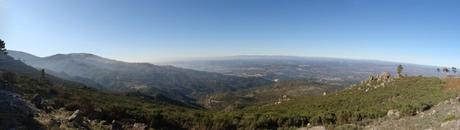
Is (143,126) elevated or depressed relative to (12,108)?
depressed

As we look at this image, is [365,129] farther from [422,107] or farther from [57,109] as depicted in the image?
[57,109]

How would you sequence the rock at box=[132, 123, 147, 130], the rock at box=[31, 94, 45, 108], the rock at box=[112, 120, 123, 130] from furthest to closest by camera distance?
the rock at box=[132, 123, 147, 130] → the rock at box=[31, 94, 45, 108] → the rock at box=[112, 120, 123, 130]

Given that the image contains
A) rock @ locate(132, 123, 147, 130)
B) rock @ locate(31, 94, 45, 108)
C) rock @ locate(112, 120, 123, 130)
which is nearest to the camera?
rock @ locate(112, 120, 123, 130)

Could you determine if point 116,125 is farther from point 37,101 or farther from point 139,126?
point 37,101

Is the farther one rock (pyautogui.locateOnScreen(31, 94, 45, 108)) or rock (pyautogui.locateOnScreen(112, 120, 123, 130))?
rock (pyautogui.locateOnScreen(31, 94, 45, 108))

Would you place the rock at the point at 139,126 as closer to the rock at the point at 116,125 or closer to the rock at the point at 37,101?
the rock at the point at 116,125

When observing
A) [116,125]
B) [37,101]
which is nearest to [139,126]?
[116,125]

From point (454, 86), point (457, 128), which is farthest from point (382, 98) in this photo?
point (457, 128)

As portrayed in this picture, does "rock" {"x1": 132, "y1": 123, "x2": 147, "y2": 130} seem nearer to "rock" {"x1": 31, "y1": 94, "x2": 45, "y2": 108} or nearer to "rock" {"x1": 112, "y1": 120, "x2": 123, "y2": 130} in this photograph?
"rock" {"x1": 112, "y1": 120, "x2": 123, "y2": 130}

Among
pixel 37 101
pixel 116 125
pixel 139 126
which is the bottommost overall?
pixel 139 126

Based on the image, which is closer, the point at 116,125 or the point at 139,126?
the point at 116,125

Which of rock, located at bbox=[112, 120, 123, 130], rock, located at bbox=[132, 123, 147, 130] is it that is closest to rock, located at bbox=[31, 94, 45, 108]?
rock, located at bbox=[112, 120, 123, 130]
